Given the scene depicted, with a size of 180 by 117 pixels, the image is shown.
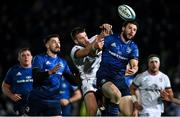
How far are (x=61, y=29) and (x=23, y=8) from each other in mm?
1879

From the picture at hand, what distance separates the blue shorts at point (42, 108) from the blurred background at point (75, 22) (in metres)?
6.14

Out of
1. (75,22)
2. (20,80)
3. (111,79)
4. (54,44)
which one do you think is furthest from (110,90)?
(75,22)

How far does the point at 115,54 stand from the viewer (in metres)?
9.83

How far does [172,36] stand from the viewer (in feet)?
57.8

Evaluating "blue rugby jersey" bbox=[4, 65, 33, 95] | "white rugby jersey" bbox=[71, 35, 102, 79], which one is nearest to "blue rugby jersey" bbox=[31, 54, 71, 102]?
"white rugby jersey" bbox=[71, 35, 102, 79]

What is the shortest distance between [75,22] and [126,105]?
333 inches

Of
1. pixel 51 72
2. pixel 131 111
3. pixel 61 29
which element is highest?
pixel 61 29

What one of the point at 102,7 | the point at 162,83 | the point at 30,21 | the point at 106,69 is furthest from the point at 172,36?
the point at 106,69

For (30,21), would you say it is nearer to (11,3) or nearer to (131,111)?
(11,3)

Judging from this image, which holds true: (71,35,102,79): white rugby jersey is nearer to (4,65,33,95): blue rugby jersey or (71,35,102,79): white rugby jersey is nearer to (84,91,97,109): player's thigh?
(84,91,97,109): player's thigh

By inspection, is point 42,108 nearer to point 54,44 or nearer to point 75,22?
point 54,44

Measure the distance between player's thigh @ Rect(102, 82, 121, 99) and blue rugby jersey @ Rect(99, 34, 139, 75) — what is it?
29 centimetres

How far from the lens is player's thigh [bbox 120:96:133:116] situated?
10031 mm

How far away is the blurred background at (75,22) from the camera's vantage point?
56.3 feet
